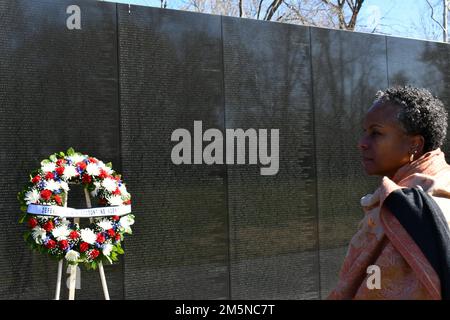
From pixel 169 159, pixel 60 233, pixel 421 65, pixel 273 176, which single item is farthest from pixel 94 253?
pixel 421 65

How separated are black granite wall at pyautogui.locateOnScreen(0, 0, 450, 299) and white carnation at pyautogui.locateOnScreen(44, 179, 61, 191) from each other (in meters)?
0.59

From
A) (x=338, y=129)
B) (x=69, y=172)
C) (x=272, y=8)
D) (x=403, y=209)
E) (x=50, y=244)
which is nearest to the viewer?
(x=403, y=209)

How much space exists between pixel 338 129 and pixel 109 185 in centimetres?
323

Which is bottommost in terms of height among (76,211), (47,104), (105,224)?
(105,224)

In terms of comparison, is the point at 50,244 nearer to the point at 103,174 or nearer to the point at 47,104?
the point at 103,174

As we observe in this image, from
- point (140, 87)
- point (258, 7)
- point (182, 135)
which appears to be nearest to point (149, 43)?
point (140, 87)

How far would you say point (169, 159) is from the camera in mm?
6039

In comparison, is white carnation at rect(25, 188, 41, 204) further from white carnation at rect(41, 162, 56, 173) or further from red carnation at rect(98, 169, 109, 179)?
red carnation at rect(98, 169, 109, 179)

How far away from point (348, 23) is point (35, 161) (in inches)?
785

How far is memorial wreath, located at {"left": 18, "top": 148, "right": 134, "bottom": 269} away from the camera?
15.8 ft

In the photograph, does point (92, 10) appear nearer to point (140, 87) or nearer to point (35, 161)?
point (140, 87)

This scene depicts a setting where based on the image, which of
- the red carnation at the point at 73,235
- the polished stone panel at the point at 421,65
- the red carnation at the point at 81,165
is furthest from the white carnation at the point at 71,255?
the polished stone panel at the point at 421,65

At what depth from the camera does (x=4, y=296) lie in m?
5.24

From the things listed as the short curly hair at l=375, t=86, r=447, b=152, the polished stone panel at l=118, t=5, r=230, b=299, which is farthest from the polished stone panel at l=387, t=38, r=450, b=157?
the short curly hair at l=375, t=86, r=447, b=152
